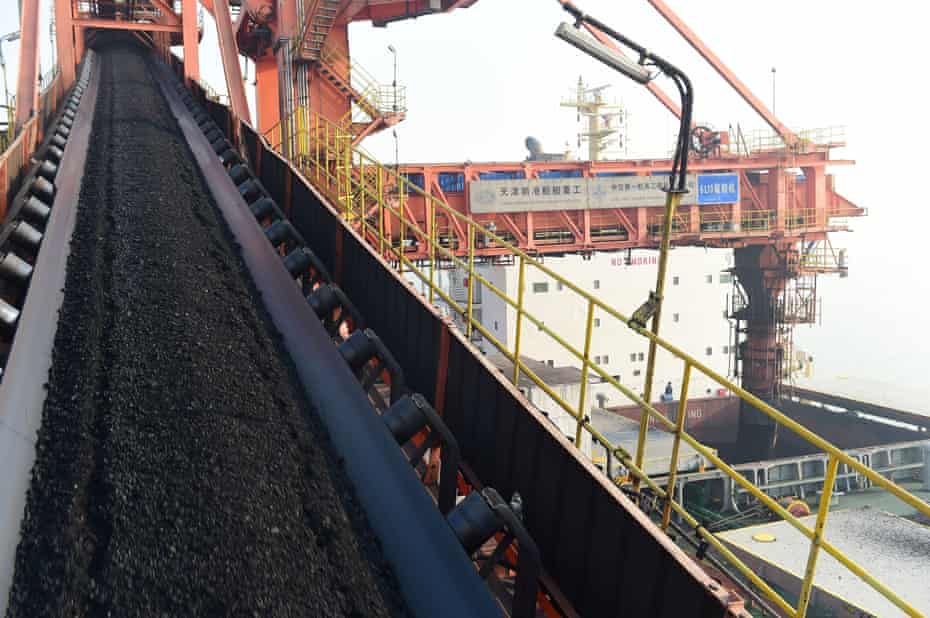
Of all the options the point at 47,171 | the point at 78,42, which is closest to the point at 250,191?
the point at 47,171

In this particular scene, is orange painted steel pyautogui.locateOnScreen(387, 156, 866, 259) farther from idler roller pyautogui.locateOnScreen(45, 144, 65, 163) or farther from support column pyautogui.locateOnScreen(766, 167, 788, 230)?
idler roller pyautogui.locateOnScreen(45, 144, 65, 163)

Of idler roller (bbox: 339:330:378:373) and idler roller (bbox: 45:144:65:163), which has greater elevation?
idler roller (bbox: 45:144:65:163)

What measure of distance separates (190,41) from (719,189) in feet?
58.1

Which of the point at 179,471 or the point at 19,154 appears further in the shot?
the point at 19,154

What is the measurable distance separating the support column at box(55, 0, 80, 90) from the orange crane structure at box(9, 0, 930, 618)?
7 cm

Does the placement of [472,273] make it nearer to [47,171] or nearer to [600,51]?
[600,51]

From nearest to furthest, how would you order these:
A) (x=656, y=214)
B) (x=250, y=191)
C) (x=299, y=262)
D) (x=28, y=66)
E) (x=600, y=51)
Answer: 1. (x=600, y=51)
2. (x=299, y=262)
3. (x=250, y=191)
4. (x=28, y=66)
5. (x=656, y=214)

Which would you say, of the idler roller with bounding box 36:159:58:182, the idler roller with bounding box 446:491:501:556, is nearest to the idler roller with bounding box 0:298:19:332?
the idler roller with bounding box 446:491:501:556

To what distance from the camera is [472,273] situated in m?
5.68

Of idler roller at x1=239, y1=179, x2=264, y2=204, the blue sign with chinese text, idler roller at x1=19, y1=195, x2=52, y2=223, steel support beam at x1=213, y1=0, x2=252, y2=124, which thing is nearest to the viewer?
idler roller at x1=19, y1=195, x2=52, y2=223

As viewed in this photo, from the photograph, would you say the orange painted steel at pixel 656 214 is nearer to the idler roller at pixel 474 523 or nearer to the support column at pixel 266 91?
the support column at pixel 266 91

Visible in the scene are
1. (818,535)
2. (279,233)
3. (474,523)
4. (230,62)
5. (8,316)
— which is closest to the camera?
(818,535)

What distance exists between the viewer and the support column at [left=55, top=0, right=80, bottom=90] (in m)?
20.0

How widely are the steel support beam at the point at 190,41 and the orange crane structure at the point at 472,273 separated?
0.06 m
